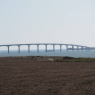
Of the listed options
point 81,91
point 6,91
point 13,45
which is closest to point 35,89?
point 6,91

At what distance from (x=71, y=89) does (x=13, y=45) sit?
126705 mm

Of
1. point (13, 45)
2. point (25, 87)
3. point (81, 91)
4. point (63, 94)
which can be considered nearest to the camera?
point (63, 94)

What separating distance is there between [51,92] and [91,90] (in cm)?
195

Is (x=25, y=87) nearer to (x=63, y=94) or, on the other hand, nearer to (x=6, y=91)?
(x=6, y=91)

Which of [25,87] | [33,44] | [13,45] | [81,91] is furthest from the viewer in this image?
[33,44]

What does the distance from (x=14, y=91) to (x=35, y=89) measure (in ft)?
3.39

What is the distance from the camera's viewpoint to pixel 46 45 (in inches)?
5861

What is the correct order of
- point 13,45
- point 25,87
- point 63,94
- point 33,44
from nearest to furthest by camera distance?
point 63,94
point 25,87
point 13,45
point 33,44

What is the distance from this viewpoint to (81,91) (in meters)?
7.99

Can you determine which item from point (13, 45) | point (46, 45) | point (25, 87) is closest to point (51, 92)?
point (25, 87)

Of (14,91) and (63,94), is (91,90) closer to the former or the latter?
(63,94)

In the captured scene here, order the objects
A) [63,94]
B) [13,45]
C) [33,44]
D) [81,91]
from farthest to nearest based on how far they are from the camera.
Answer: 1. [33,44]
2. [13,45]
3. [81,91]
4. [63,94]

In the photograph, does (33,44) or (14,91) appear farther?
(33,44)

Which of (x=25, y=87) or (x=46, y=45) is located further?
(x=46, y=45)
